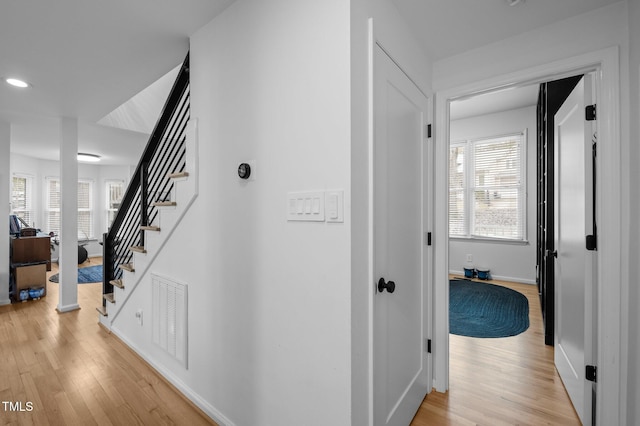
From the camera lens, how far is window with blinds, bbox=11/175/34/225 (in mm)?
6609

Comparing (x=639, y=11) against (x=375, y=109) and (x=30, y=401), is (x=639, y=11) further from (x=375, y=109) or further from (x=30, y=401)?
(x=30, y=401)

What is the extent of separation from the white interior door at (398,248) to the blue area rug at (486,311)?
1.39 m

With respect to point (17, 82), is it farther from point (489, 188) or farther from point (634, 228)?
point (489, 188)

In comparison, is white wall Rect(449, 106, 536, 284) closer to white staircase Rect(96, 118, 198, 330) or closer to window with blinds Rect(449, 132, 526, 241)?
window with blinds Rect(449, 132, 526, 241)

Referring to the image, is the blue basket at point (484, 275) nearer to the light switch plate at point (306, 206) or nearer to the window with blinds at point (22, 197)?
the light switch plate at point (306, 206)

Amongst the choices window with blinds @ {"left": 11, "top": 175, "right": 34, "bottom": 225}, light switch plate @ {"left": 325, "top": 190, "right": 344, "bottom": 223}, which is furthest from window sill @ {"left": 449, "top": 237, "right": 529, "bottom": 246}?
window with blinds @ {"left": 11, "top": 175, "right": 34, "bottom": 225}

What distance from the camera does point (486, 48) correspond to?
6.44 ft

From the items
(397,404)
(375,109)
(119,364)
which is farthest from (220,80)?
(119,364)

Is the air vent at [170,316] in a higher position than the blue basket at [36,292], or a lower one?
higher

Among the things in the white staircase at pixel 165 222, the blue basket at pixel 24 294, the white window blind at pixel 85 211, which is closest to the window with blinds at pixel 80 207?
the white window blind at pixel 85 211

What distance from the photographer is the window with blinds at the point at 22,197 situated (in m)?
6.61

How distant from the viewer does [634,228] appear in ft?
4.97

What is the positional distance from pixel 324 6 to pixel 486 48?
128 centimetres

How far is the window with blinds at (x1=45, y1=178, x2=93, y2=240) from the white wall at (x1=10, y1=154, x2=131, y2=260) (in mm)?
86
